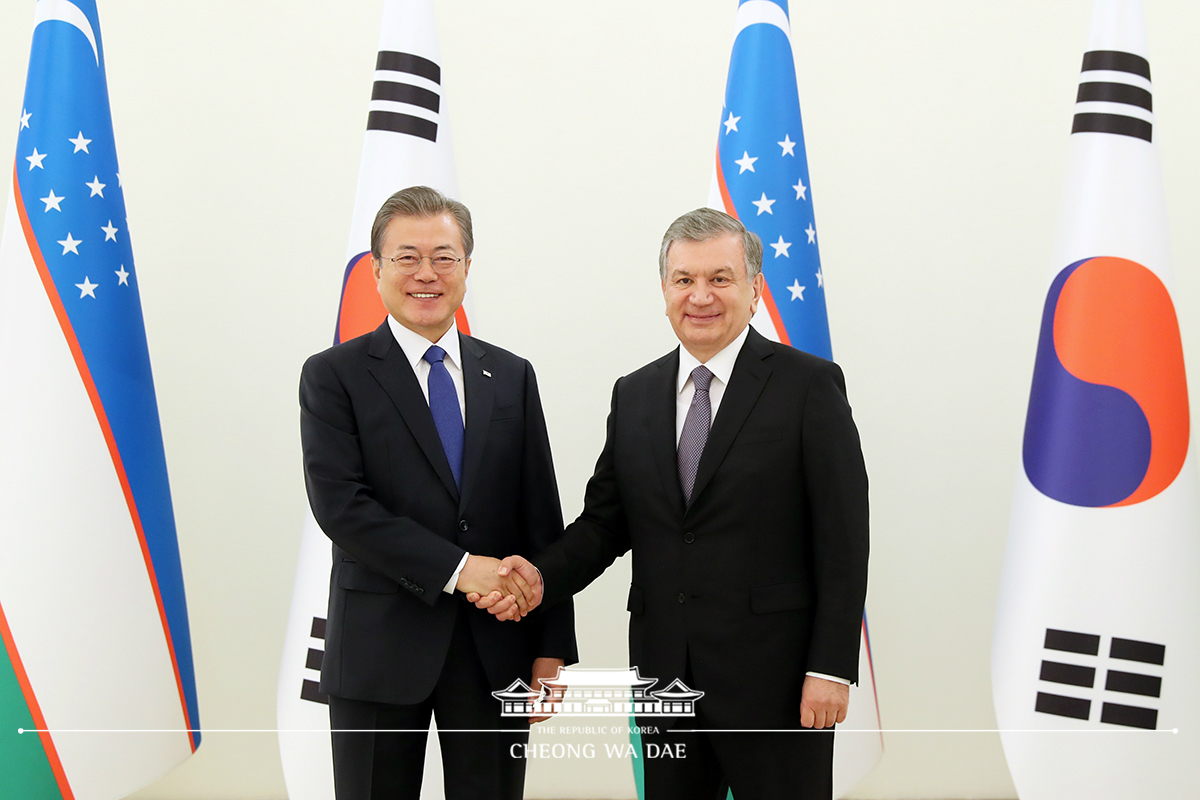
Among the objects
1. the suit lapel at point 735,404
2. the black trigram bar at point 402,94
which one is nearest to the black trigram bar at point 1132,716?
the suit lapel at point 735,404

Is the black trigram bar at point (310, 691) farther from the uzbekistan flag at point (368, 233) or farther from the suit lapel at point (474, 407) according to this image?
the suit lapel at point (474, 407)

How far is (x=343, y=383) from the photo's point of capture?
173 cm

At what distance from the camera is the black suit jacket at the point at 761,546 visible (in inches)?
64.1

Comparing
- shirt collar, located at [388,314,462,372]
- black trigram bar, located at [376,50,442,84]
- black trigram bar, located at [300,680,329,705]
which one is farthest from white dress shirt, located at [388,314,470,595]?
black trigram bar, located at [300,680,329,705]

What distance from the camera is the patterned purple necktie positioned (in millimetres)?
1710

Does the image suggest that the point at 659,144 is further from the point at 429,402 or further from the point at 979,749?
the point at 979,749

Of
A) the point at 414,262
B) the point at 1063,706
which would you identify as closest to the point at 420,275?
the point at 414,262

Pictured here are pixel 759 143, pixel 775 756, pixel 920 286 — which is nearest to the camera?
pixel 775 756

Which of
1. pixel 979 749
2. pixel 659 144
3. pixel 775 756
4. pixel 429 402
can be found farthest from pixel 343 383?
pixel 979 749

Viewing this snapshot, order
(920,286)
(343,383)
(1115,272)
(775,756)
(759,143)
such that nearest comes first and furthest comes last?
→ (775,756) → (343,383) → (1115,272) → (759,143) → (920,286)

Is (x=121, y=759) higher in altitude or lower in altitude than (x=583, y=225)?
lower

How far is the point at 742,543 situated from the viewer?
5.40 ft

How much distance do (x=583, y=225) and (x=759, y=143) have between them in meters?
0.88

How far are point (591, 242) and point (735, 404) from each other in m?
1.64
